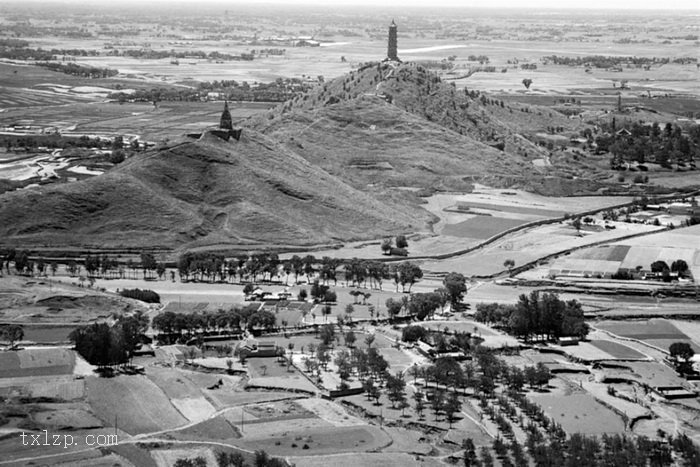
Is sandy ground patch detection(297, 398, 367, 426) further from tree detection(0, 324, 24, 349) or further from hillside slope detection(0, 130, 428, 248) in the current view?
hillside slope detection(0, 130, 428, 248)

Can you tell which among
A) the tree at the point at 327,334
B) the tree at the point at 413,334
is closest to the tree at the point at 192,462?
the tree at the point at 327,334

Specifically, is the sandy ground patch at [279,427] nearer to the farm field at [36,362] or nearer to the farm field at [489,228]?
the farm field at [36,362]

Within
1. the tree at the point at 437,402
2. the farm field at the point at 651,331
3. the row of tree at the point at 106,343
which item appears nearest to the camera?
the tree at the point at 437,402

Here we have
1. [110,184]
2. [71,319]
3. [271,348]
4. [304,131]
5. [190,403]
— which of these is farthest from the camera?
[304,131]

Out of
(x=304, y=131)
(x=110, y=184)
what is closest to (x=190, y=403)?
(x=110, y=184)

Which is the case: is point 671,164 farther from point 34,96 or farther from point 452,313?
point 34,96
